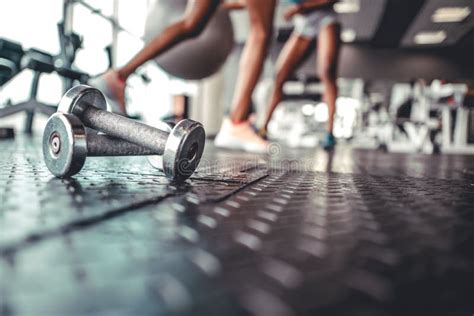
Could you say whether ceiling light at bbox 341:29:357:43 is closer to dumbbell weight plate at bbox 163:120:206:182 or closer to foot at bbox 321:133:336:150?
foot at bbox 321:133:336:150

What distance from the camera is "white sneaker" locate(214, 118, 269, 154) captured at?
1917mm

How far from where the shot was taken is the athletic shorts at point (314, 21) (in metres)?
2.62

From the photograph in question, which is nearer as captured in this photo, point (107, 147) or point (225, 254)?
point (225, 254)

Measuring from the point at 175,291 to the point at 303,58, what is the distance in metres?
2.77

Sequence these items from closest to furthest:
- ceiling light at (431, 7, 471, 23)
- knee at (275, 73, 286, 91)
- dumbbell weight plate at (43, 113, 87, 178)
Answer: dumbbell weight plate at (43, 113, 87, 178) < knee at (275, 73, 286, 91) < ceiling light at (431, 7, 471, 23)

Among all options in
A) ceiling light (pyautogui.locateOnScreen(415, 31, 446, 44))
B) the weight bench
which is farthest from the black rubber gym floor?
ceiling light (pyautogui.locateOnScreen(415, 31, 446, 44))

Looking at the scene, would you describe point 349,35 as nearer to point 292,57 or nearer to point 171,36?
point 292,57

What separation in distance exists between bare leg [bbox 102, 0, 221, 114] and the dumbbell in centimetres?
84

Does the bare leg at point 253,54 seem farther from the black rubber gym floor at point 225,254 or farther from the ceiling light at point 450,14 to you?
the ceiling light at point 450,14

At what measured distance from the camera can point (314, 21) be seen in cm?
263

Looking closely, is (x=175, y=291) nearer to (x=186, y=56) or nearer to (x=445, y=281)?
(x=445, y=281)

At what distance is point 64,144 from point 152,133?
16cm

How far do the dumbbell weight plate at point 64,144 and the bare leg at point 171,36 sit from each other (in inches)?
38.5

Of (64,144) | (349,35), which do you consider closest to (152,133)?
(64,144)
